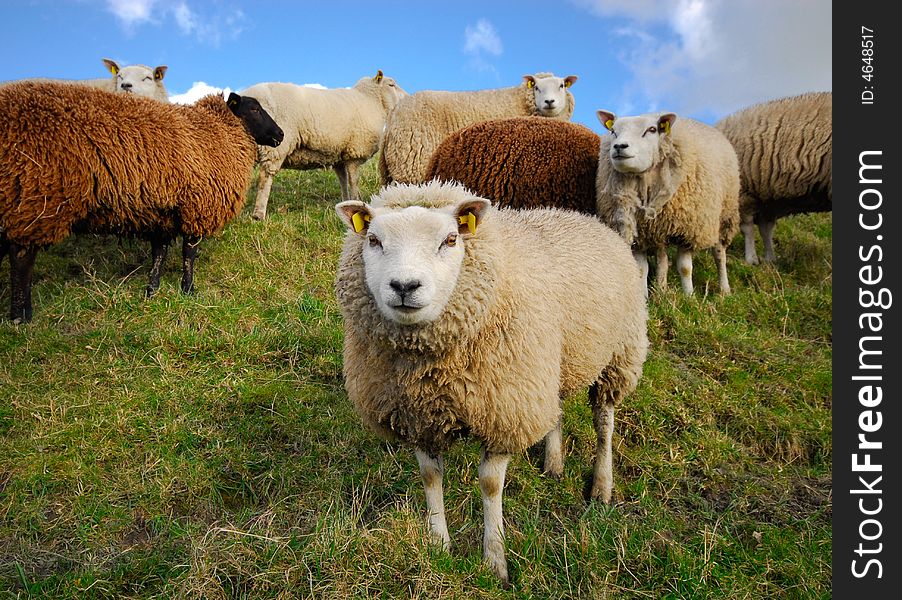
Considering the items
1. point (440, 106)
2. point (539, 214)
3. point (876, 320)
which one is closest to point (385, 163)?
point (440, 106)

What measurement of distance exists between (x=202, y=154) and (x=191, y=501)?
12.6ft

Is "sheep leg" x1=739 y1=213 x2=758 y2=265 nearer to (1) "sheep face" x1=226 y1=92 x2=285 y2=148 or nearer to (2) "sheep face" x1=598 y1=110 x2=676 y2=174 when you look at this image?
(2) "sheep face" x1=598 y1=110 x2=676 y2=174

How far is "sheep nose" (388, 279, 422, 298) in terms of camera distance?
266 cm

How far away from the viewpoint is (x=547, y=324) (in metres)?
3.33

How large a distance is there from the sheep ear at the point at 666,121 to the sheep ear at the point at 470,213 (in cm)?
406

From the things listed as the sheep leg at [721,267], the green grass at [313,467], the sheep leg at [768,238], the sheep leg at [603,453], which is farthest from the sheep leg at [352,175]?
the sheep leg at [603,453]

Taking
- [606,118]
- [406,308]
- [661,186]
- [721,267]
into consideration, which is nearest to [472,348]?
[406,308]

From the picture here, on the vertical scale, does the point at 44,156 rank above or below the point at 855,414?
above

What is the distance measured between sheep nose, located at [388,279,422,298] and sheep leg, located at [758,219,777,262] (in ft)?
25.8

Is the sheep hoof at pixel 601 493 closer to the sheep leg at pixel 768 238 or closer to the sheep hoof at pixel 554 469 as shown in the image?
the sheep hoof at pixel 554 469

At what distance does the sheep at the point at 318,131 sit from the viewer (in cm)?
919

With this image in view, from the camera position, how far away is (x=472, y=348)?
10.1 feet

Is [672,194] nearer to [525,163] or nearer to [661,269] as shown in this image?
[661,269]

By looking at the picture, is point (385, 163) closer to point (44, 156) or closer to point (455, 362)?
point (44, 156)
